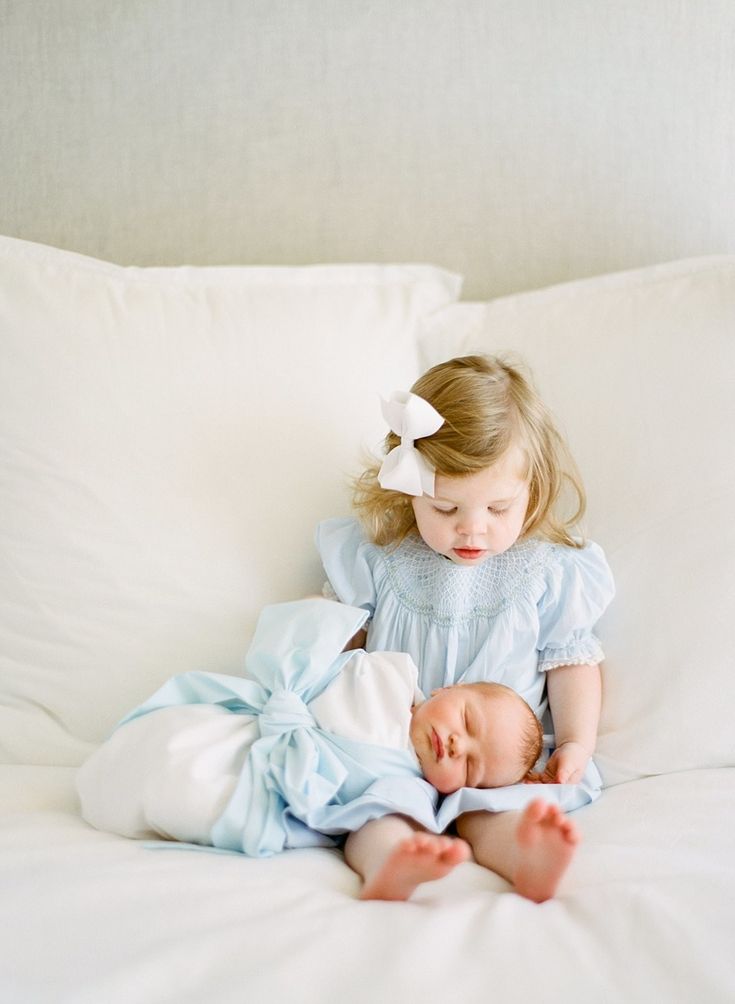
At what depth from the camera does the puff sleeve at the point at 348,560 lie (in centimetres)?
138

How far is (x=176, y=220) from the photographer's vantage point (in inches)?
69.2

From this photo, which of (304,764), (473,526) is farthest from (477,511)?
(304,764)

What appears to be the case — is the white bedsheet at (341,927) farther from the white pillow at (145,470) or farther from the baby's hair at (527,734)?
the white pillow at (145,470)

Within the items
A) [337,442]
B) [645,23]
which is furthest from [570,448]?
[645,23]

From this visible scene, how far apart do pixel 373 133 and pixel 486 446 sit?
0.75m

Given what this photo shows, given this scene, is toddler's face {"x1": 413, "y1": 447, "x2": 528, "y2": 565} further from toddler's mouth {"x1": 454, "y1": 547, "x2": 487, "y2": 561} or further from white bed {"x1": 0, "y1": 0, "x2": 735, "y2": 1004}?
white bed {"x1": 0, "y1": 0, "x2": 735, "y2": 1004}

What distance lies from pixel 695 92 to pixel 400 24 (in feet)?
1.63

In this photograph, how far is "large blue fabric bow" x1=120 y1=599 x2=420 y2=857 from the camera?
1.09 m

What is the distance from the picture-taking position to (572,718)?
1289 mm

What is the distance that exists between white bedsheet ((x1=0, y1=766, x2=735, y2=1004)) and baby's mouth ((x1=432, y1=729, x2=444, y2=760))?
135 mm

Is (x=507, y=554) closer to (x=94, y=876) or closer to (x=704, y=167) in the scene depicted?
(x=94, y=876)

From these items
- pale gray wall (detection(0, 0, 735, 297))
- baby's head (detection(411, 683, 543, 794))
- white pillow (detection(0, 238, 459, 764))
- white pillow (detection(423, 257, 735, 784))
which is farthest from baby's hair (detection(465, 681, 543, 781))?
pale gray wall (detection(0, 0, 735, 297))

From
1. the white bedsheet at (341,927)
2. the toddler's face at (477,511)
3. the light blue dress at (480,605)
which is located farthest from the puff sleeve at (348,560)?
the white bedsheet at (341,927)

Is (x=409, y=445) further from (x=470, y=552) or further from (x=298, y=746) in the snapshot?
(x=298, y=746)
